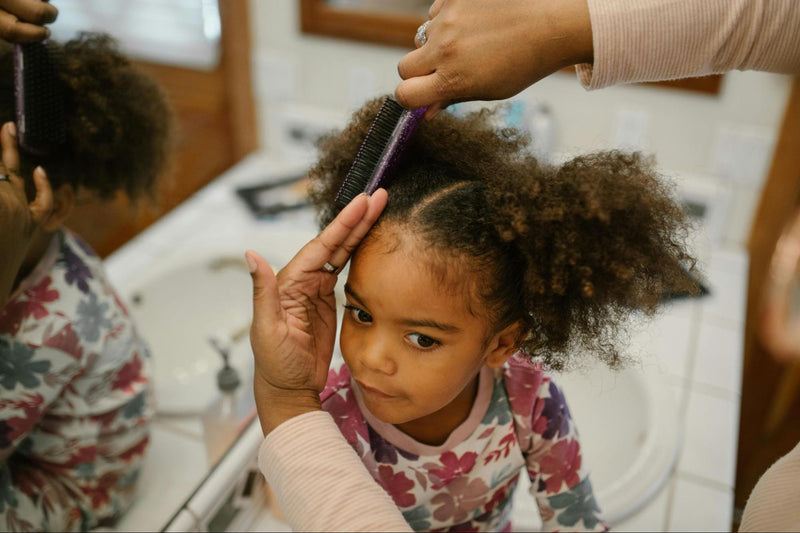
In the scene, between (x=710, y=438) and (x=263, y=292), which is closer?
(x=263, y=292)

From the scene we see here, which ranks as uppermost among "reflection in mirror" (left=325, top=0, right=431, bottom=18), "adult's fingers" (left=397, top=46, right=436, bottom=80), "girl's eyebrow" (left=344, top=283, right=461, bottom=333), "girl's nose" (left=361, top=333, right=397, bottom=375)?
"adult's fingers" (left=397, top=46, right=436, bottom=80)

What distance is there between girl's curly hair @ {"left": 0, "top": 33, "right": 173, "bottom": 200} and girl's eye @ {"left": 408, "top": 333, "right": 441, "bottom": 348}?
498 millimetres

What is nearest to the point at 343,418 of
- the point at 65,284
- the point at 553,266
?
the point at 553,266

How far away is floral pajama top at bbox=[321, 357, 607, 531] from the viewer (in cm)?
76

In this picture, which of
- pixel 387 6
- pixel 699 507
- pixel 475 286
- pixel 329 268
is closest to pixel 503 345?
pixel 475 286

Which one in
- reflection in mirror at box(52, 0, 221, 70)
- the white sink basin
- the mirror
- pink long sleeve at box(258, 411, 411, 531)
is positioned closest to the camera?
pink long sleeve at box(258, 411, 411, 531)

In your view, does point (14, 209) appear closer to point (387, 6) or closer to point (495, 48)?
point (495, 48)

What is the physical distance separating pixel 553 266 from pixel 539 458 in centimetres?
32

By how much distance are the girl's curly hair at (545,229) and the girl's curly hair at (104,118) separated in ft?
1.20

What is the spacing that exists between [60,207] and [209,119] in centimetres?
87

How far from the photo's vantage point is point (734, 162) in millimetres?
1424

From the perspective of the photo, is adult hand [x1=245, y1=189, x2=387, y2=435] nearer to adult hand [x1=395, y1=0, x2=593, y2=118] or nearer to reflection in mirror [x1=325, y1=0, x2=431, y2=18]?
adult hand [x1=395, y1=0, x2=593, y2=118]

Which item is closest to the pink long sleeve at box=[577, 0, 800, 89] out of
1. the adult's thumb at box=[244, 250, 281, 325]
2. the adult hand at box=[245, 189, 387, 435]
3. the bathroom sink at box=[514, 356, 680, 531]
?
the adult hand at box=[245, 189, 387, 435]

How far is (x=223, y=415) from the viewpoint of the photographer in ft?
3.55
